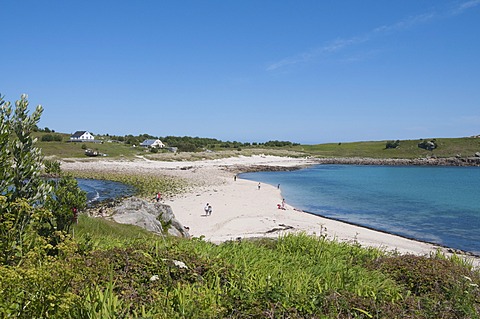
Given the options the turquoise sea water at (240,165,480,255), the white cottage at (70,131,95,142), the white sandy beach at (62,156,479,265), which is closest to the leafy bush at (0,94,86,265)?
the white sandy beach at (62,156,479,265)

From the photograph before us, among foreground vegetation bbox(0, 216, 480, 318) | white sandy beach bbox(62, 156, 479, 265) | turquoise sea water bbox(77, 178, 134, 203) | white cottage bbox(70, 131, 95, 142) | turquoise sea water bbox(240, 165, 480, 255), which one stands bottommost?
turquoise sea water bbox(240, 165, 480, 255)

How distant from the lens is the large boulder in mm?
15766

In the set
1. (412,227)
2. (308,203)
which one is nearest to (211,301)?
(412,227)

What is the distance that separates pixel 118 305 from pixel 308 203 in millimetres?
35368

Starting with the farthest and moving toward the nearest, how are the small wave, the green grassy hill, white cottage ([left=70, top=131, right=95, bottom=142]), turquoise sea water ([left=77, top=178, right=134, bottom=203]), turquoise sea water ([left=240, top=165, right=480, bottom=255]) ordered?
the green grassy hill, white cottage ([left=70, top=131, right=95, bottom=142]), turquoise sea water ([left=77, top=178, right=134, bottom=203]), the small wave, turquoise sea water ([left=240, top=165, right=480, bottom=255])

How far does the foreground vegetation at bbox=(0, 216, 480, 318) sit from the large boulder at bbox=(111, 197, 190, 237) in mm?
7352

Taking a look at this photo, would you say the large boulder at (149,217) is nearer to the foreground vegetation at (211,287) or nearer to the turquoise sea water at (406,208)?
the foreground vegetation at (211,287)

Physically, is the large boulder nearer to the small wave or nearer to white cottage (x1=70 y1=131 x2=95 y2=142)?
the small wave

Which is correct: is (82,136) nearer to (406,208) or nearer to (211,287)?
(406,208)

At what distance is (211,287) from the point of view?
5.77 meters

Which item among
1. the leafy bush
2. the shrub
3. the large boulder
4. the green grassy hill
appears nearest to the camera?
the leafy bush

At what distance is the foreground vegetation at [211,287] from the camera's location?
3.82 m

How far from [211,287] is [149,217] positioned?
11.2 metres

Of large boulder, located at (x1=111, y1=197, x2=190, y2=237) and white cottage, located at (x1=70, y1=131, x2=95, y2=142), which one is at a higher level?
white cottage, located at (x1=70, y1=131, x2=95, y2=142)
